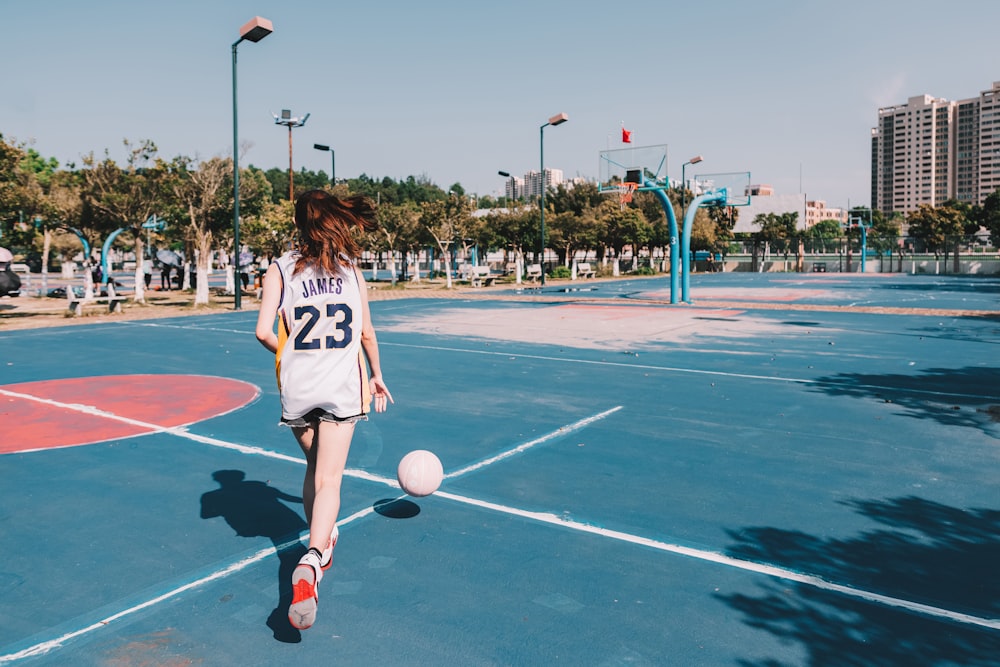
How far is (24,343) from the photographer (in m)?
17.7

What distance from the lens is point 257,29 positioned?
23688 mm

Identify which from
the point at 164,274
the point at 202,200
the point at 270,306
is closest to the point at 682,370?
the point at 270,306

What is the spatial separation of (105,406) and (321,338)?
742 centimetres

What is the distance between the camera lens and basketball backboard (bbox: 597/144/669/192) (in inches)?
1226

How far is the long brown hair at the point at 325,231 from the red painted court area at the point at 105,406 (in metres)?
5.47

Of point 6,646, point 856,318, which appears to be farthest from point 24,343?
point 856,318

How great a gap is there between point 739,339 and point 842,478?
11.2 metres

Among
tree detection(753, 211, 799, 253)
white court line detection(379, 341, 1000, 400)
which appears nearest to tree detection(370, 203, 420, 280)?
white court line detection(379, 341, 1000, 400)

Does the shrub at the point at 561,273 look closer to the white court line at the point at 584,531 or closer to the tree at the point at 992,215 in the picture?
the tree at the point at 992,215

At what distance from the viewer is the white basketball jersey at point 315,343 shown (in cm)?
402

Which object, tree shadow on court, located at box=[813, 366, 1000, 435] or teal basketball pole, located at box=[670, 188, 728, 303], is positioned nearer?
tree shadow on court, located at box=[813, 366, 1000, 435]

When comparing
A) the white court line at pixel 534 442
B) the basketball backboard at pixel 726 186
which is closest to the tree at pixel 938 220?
the basketball backboard at pixel 726 186

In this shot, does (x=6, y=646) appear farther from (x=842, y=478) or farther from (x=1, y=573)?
(x=842, y=478)

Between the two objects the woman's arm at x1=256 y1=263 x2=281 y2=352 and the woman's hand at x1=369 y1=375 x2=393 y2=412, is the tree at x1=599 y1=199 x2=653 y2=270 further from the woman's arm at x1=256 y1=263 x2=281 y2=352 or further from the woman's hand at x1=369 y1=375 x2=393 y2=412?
the woman's arm at x1=256 y1=263 x2=281 y2=352
